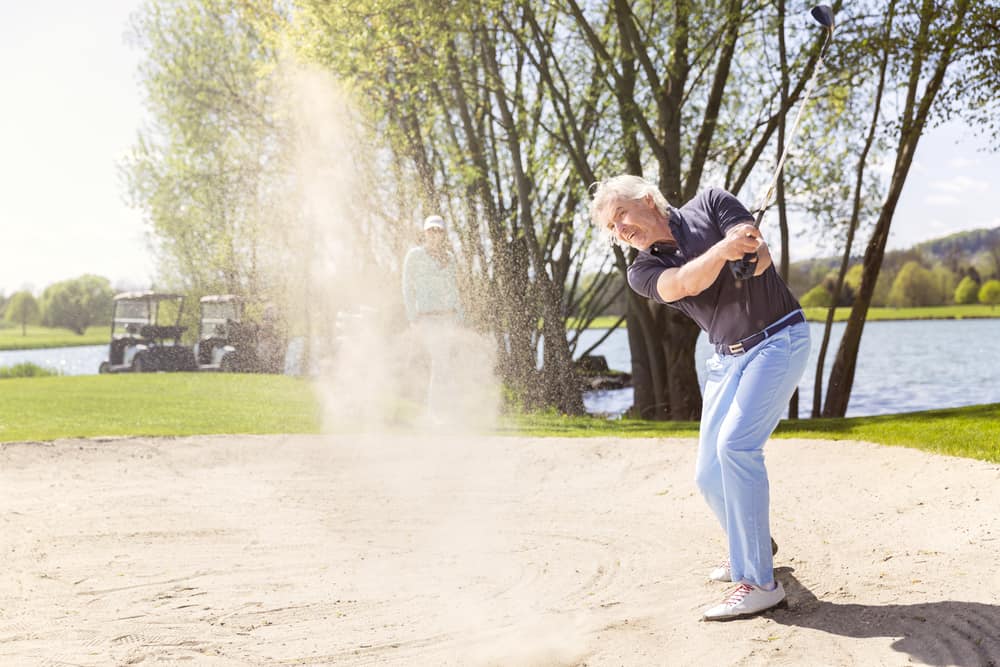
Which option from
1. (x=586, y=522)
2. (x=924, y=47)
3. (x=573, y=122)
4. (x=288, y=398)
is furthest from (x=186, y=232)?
(x=586, y=522)

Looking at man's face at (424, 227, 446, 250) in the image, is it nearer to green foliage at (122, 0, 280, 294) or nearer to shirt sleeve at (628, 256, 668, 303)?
shirt sleeve at (628, 256, 668, 303)

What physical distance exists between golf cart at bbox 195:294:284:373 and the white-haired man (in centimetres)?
1491

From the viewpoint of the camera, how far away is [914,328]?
83125 millimetres

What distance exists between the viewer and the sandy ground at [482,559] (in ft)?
13.0

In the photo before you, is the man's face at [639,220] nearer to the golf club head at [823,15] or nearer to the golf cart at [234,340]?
the golf club head at [823,15]

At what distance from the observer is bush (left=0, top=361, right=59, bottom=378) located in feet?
88.8

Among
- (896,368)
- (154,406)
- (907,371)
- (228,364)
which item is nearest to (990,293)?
(896,368)

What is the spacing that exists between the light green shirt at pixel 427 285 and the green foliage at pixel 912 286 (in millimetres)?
64401

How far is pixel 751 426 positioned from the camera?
382cm

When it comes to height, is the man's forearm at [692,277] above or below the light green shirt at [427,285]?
below

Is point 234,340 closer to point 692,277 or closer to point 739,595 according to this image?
point 739,595

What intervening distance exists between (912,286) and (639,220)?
233 feet

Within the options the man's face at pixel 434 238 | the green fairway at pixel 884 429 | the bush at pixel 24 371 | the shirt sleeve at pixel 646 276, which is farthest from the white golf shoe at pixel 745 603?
the bush at pixel 24 371

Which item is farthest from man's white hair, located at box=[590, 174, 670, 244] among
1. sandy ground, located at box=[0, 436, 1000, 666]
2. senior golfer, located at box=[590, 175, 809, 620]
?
sandy ground, located at box=[0, 436, 1000, 666]
